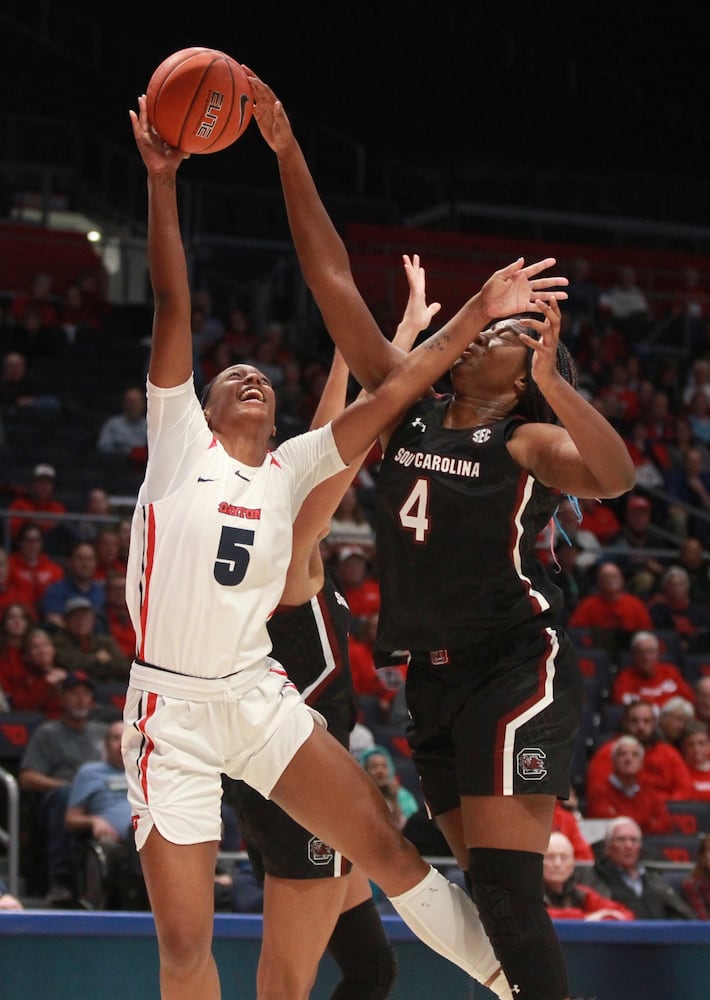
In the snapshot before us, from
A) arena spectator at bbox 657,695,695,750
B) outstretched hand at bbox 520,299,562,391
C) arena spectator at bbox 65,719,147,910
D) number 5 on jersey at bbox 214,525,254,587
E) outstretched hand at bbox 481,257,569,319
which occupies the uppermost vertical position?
outstretched hand at bbox 481,257,569,319

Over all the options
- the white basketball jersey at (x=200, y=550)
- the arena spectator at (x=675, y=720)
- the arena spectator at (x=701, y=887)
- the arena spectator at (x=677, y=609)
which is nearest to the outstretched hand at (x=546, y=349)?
the white basketball jersey at (x=200, y=550)

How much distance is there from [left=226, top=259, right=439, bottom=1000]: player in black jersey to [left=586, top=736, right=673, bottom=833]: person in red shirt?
4.43 meters

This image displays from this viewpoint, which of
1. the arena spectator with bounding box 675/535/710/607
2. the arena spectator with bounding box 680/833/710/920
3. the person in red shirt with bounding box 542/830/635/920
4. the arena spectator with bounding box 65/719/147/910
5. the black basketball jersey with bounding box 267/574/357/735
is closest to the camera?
the black basketball jersey with bounding box 267/574/357/735

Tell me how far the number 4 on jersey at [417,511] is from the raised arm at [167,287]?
715 millimetres

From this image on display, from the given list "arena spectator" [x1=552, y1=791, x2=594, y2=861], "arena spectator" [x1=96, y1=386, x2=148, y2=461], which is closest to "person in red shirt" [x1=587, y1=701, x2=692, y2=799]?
"arena spectator" [x1=552, y1=791, x2=594, y2=861]

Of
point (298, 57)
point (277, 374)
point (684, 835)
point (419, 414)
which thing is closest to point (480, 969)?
point (419, 414)

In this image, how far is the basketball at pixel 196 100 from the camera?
3953 millimetres

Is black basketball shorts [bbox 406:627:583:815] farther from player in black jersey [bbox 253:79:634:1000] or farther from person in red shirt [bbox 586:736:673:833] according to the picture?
person in red shirt [bbox 586:736:673:833]

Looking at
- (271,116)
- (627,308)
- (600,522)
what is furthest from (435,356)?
Answer: (627,308)

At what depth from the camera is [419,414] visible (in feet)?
13.7

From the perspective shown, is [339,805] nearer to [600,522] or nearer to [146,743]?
[146,743]

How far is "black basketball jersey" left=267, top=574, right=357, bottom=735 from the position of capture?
14.3ft

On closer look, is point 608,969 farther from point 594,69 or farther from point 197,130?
point 594,69

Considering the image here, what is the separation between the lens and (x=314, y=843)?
4188 mm
